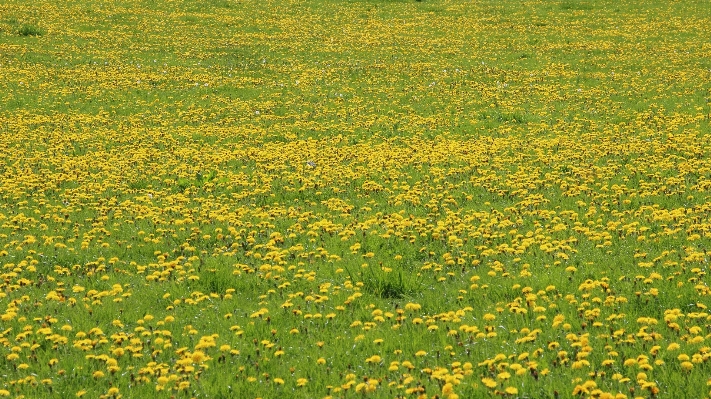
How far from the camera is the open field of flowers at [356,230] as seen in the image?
7266 mm

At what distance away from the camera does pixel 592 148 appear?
15.9 meters

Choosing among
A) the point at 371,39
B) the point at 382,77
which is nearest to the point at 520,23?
the point at 371,39

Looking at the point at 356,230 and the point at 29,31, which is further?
the point at 29,31

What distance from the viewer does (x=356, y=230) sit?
1152cm

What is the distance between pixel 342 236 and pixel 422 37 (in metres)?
25.1

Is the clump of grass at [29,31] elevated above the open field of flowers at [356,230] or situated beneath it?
elevated above

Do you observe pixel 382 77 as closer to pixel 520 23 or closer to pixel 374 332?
pixel 520 23

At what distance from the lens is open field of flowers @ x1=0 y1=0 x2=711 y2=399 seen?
7266 millimetres

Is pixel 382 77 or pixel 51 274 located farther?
pixel 382 77

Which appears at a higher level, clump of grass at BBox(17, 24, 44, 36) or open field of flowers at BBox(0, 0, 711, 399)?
clump of grass at BBox(17, 24, 44, 36)

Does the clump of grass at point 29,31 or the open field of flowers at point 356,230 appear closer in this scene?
the open field of flowers at point 356,230

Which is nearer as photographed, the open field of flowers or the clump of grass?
the open field of flowers

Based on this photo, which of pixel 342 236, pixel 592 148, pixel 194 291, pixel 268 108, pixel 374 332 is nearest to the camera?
pixel 374 332

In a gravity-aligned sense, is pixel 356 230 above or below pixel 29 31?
below
